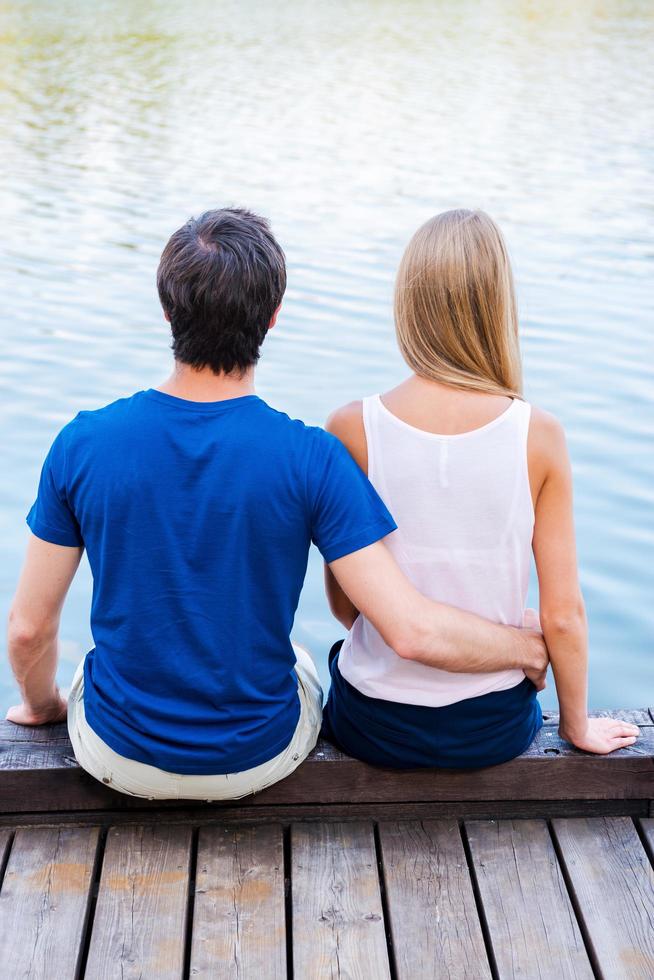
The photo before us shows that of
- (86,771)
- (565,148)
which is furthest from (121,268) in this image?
(86,771)

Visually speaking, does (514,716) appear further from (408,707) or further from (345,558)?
(345,558)

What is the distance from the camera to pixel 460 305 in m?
2.06

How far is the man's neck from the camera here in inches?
76.1

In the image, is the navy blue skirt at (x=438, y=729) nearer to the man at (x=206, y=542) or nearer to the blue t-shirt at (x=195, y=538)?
the man at (x=206, y=542)

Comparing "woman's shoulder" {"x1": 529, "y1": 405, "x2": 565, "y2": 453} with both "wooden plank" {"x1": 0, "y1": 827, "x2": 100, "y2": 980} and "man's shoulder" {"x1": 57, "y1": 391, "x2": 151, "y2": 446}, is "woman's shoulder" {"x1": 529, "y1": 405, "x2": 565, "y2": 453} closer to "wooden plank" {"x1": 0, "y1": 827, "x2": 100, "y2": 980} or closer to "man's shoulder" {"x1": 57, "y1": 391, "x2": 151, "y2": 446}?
"man's shoulder" {"x1": 57, "y1": 391, "x2": 151, "y2": 446}

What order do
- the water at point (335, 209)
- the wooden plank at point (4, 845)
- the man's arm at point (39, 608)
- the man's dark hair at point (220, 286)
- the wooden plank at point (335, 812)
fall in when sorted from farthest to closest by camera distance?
the water at point (335, 209), the wooden plank at point (335, 812), the wooden plank at point (4, 845), the man's arm at point (39, 608), the man's dark hair at point (220, 286)

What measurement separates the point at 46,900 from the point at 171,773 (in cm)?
31

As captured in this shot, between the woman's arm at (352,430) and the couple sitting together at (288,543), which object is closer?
the couple sitting together at (288,543)

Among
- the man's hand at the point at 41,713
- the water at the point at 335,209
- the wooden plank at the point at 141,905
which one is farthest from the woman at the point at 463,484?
the water at the point at 335,209

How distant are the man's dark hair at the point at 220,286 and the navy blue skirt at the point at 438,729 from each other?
0.73 metres

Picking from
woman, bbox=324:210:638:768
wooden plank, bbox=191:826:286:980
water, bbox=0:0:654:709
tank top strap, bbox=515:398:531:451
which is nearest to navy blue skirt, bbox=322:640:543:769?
woman, bbox=324:210:638:768

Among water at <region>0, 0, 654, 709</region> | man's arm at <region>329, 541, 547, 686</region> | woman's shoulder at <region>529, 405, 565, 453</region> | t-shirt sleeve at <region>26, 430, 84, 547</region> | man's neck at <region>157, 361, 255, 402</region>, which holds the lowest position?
water at <region>0, 0, 654, 709</region>

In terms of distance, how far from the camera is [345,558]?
1.95 m

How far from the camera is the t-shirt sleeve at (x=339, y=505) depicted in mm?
1917
